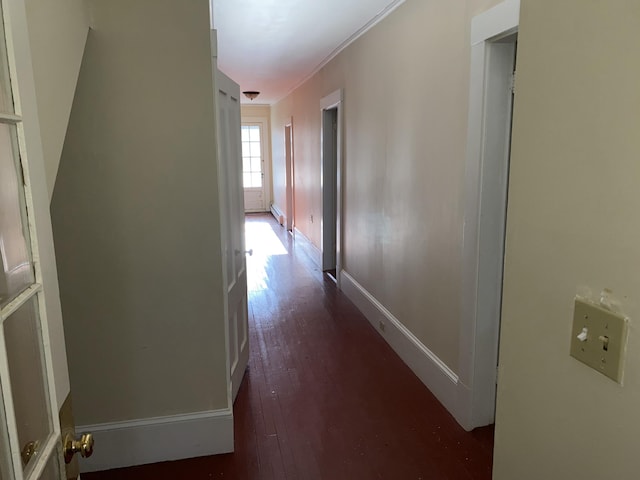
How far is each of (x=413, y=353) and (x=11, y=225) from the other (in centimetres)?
276

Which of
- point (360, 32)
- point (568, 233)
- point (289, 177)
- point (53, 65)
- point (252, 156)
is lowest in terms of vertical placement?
point (289, 177)

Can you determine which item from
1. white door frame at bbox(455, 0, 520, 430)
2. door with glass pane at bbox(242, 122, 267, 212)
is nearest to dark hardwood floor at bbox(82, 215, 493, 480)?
white door frame at bbox(455, 0, 520, 430)

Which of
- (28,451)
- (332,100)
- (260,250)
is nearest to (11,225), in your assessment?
(28,451)

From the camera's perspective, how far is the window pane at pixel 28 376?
83 cm

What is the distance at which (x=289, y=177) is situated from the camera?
857 centimetres

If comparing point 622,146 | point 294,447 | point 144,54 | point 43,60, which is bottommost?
point 294,447

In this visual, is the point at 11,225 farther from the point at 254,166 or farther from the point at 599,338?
the point at 254,166

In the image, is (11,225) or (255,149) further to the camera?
(255,149)

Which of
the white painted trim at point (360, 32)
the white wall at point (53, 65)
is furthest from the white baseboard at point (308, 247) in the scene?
the white wall at point (53, 65)

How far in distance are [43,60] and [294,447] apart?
201 cm

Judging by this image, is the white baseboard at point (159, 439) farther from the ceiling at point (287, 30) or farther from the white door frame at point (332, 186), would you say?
the white door frame at point (332, 186)

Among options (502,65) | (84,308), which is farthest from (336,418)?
(502,65)

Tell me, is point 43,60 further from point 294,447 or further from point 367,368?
point 367,368

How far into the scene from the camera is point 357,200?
4391mm
